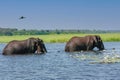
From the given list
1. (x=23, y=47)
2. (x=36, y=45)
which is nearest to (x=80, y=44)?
(x=36, y=45)

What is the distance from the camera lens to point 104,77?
2400 centimetres

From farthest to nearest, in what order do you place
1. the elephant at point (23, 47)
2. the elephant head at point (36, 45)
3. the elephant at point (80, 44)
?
the elephant at point (80, 44), the elephant head at point (36, 45), the elephant at point (23, 47)

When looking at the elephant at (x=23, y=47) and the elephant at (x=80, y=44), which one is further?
the elephant at (x=80, y=44)

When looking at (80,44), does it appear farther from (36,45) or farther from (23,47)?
(23,47)

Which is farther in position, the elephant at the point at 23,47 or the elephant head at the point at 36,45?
the elephant head at the point at 36,45

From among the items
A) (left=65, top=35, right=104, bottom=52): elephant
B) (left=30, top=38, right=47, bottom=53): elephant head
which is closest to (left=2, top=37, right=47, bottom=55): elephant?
(left=30, top=38, right=47, bottom=53): elephant head

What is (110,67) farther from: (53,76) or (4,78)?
(4,78)

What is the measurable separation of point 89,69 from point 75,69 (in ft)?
3.13

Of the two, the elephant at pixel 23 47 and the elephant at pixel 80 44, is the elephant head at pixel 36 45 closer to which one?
the elephant at pixel 23 47

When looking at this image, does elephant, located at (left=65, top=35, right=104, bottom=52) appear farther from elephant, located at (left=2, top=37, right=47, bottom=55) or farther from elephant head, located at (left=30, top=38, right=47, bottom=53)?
elephant, located at (left=2, top=37, right=47, bottom=55)

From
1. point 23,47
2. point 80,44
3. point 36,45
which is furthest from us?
point 80,44

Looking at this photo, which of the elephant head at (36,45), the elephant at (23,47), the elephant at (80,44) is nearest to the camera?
the elephant at (23,47)

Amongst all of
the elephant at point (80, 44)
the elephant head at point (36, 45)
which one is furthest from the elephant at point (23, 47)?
the elephant at point (80, 44)

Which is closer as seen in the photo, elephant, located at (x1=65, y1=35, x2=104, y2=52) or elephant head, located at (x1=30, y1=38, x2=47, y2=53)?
elephant head, located at (x1=30, y1=38, x2=47, y2=53)
